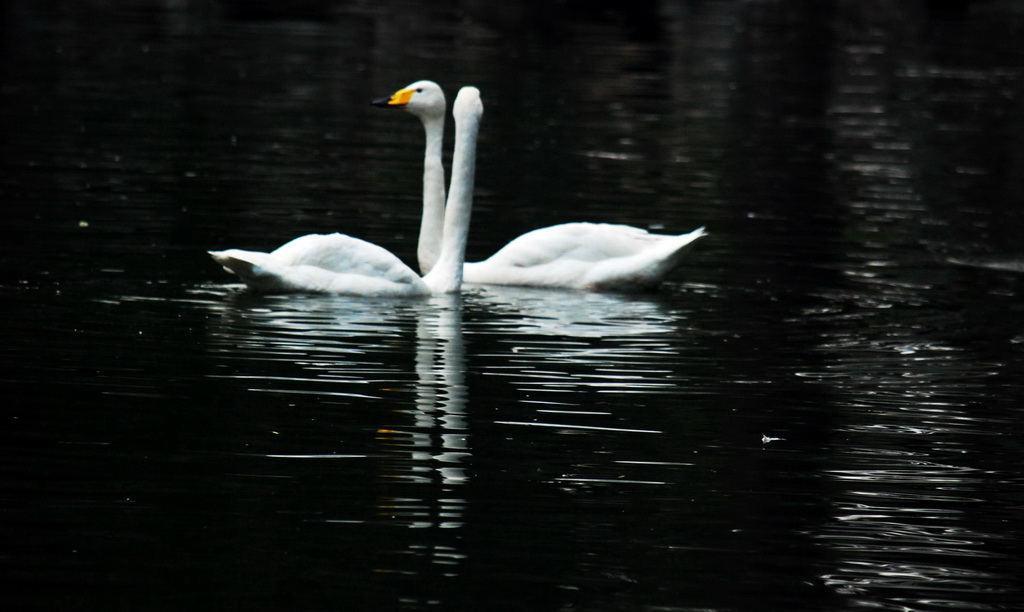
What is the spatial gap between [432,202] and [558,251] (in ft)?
3.42

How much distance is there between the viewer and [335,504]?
7.45 metres

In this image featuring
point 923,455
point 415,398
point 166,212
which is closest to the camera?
point 923,455

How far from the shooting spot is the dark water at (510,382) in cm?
684

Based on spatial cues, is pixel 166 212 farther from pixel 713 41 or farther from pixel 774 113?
pixel 713 41

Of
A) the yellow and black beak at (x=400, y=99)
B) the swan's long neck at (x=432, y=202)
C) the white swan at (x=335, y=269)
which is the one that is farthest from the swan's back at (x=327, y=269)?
the yellow and black beak at (x=400, y=99)

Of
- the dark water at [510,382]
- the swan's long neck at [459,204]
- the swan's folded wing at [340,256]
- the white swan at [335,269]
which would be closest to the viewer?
the dark water at [510,382]

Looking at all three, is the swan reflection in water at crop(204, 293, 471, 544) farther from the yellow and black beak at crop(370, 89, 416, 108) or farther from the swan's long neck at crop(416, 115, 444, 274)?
the yellow and black beak at crop(370, 89, 416, 108)

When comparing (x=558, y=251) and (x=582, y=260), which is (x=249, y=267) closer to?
(x=558, y=251)

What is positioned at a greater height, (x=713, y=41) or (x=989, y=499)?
(x=713, y=41)

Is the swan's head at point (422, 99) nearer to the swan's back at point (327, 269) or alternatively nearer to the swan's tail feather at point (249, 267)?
the swan's back at point (327, 269)

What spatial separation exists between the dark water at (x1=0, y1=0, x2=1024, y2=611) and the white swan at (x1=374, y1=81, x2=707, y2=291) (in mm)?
248

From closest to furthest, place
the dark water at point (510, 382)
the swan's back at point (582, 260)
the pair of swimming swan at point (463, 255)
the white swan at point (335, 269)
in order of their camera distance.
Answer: the dark water at point (510, 382), the white swan at point (335, 269), the pair of swimming swan at point (463, 255), the swan's back at point (582, 260)

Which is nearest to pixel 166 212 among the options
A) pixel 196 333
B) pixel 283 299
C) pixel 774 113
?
pixel 283 299

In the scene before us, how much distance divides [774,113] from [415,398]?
19903 millimetres
